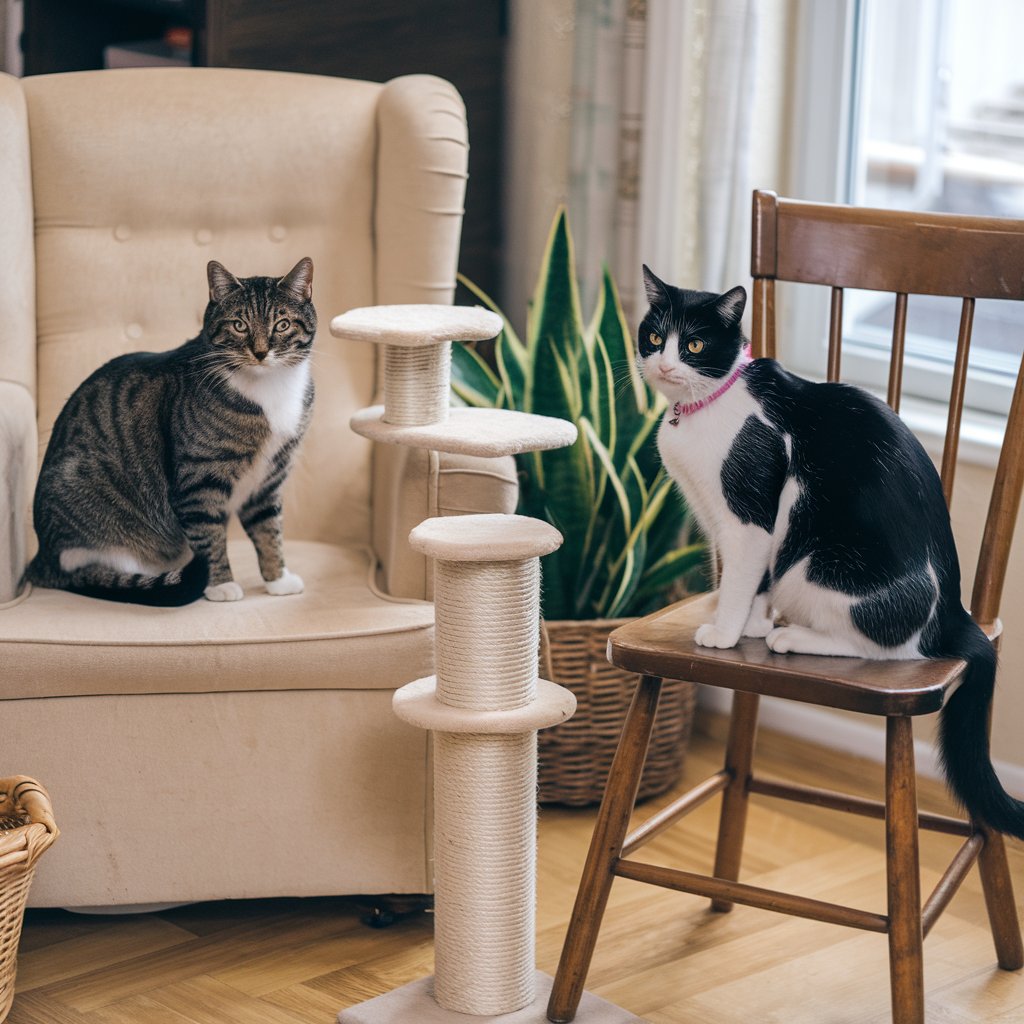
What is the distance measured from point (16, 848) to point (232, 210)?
42.5 inches

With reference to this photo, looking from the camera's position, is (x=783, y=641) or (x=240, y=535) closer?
(x=783, y=641)

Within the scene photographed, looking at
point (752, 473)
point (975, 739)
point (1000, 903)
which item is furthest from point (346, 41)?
point (1000, 903)

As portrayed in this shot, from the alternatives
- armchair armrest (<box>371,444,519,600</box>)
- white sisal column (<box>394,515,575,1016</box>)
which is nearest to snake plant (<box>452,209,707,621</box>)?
armchair armrest (<box>371,444,519,600</box>)

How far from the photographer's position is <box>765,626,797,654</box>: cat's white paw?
155 cm

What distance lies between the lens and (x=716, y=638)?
1.57 metres

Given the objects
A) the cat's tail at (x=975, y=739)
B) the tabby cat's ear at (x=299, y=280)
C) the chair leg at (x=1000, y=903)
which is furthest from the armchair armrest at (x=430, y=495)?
the chair leg at (x=1000, y=903)

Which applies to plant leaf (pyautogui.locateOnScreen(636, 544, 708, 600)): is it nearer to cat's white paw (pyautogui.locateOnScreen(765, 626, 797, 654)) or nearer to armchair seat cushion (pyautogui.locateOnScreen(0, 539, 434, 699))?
armchair seat cushion (pyautogui.locateOnScreen(0, 539, 434, 699))

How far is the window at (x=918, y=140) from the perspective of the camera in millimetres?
2398

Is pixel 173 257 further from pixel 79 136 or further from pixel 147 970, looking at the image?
pixel 147 970

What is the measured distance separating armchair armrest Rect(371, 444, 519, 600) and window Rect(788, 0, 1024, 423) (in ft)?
A: 3.06

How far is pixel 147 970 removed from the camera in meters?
1.86

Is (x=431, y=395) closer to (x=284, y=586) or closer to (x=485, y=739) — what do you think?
(x=284, y=586)

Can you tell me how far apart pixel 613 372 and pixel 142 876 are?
1105 mm

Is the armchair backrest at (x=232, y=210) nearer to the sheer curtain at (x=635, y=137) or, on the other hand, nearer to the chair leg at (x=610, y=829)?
the sheer curtain at (x=635, y=137)
